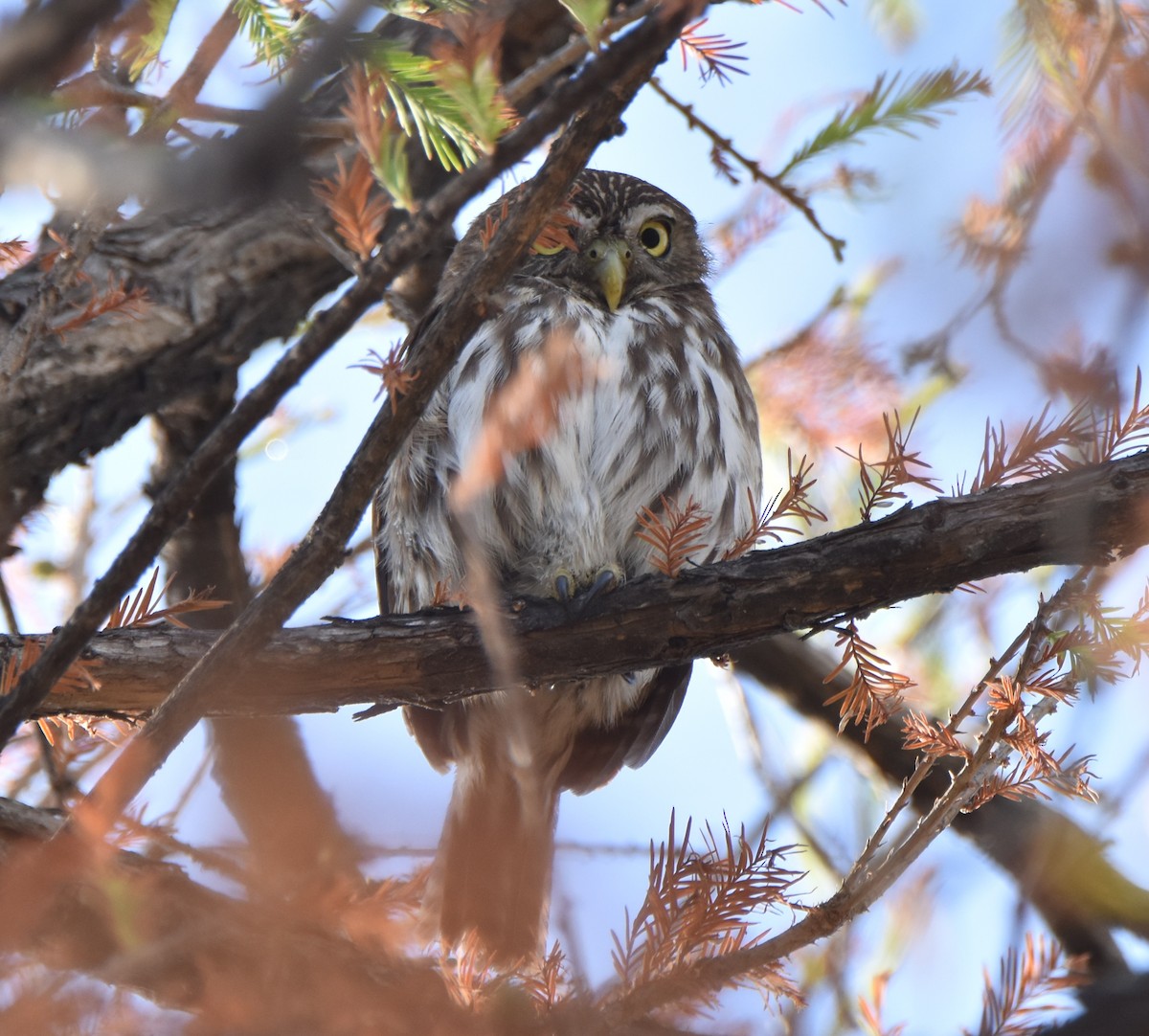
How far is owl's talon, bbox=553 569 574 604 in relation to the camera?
2.77 meters

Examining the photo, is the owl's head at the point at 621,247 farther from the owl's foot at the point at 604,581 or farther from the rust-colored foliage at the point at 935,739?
the rust-colored foliage at the point at 935,739

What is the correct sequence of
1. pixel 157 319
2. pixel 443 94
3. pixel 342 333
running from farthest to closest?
pixel 157 319, pixel 443 94, pixel 342 333

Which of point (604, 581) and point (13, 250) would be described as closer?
point (13, 250)

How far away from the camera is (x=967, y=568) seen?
227cm

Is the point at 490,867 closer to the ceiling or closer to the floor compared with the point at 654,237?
closer to the floor

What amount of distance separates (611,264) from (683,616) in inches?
56.4

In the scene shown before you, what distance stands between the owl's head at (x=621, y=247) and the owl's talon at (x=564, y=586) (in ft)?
3.12

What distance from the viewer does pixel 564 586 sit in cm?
282

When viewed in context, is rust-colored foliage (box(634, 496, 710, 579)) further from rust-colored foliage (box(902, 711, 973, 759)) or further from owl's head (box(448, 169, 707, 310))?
owl's head (box(448, 169, 707, 310))

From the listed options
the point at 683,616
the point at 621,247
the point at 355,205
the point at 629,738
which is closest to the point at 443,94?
the point at 355,205

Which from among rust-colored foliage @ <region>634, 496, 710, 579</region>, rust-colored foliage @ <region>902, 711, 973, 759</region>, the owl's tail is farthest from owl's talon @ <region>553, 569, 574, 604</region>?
rust-colored foliage @ <region>902, 711, 973, 759</region>

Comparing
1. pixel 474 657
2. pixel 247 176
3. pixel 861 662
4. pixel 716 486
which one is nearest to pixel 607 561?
pixel 716 486

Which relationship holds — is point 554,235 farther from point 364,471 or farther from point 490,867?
point 490,867

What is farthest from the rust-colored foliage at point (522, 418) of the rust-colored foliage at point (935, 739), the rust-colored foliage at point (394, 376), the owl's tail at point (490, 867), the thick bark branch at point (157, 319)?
the thick bark branch at point (157, 319)
